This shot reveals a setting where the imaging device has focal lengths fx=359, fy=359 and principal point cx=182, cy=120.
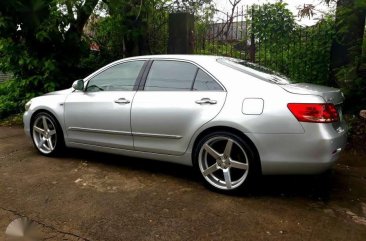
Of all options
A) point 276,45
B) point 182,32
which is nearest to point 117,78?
point 182,32

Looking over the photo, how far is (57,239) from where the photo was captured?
280cm

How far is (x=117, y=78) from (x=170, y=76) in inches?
31.2

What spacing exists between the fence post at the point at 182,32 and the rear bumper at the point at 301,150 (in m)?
4.91

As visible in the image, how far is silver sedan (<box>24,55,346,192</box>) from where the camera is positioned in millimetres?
3348

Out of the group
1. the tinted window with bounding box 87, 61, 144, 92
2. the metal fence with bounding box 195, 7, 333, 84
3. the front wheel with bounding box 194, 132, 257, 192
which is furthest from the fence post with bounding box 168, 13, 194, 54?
the front wheel with bounding box 194, 132, 257, 192

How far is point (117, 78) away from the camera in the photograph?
457 cm

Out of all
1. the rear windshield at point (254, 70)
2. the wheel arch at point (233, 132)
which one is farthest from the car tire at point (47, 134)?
the rear windshield at point (254, 70)

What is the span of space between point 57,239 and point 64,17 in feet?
18.8

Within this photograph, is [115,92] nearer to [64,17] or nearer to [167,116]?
[167,116]

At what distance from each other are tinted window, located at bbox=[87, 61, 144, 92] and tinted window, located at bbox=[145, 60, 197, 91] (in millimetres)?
237

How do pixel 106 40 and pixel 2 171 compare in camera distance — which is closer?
pixel 2 171

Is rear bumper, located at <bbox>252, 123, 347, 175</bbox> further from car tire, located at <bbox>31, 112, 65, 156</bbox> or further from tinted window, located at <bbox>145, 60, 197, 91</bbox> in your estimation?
car tire, located at <bbox>31, 112, 65, 156</bbox>

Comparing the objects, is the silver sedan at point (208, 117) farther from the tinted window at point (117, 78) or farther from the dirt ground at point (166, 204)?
the dirt ground at point (166, 204)

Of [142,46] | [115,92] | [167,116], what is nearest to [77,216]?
[167,116]
